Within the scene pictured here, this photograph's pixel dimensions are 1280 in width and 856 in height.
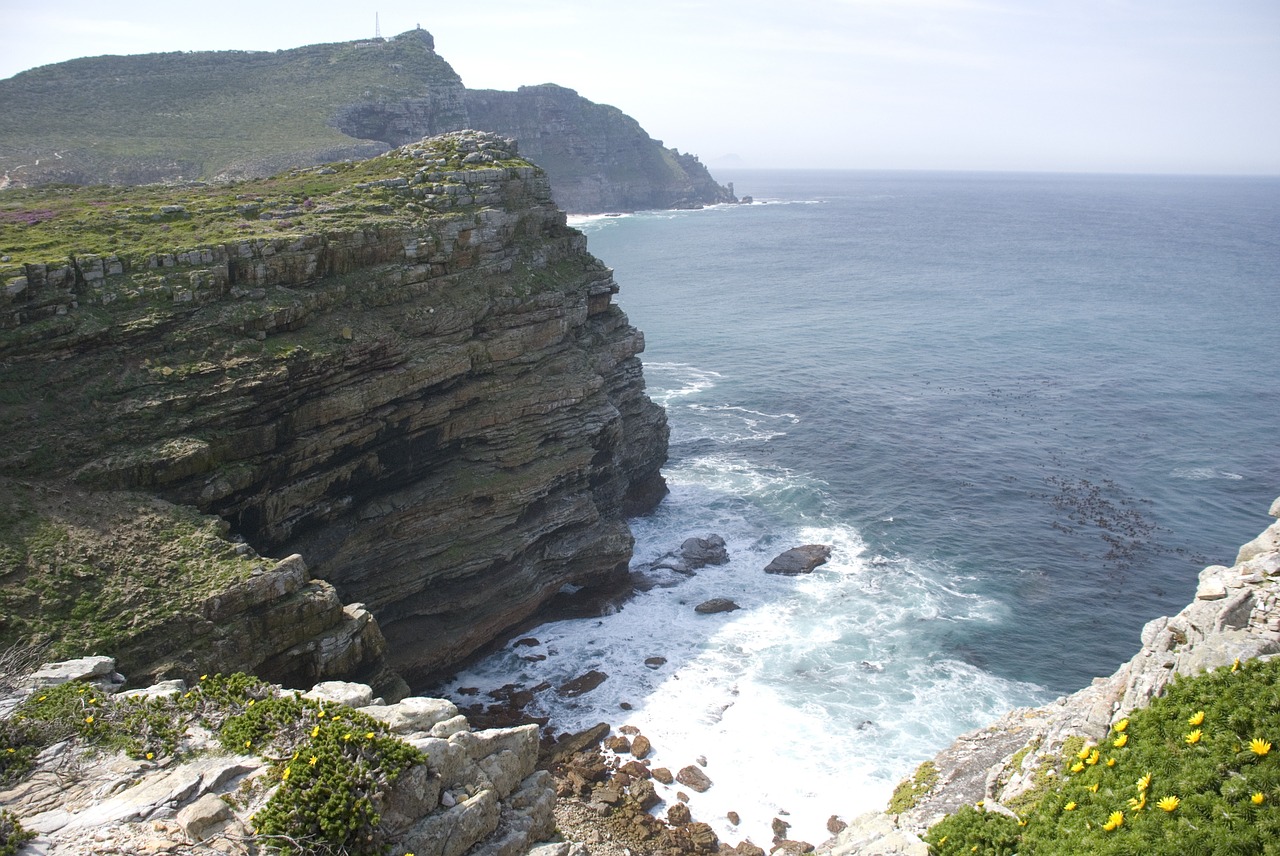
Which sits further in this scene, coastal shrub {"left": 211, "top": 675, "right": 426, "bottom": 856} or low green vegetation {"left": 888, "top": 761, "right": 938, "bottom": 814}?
low green vegetation {"left": 888, "top": 761, "right": 938, "bottom": 814}

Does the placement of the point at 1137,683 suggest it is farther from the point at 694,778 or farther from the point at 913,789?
the point at 694,778

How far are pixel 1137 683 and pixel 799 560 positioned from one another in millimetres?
32014

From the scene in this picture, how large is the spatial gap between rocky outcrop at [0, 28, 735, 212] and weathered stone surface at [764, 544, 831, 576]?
9318cm

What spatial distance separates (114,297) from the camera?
39.4m

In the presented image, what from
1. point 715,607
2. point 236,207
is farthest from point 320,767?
point 236,207

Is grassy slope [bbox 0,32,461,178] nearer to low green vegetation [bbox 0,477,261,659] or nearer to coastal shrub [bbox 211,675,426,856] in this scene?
low green vegetation [bbox 0,477,261,659]

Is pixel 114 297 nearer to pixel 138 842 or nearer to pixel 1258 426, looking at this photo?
pixel 138 842

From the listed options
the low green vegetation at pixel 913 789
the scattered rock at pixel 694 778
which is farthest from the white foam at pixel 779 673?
the low green vegetation at pixel 913 789

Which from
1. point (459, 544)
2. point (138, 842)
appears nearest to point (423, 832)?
point (138, 842)

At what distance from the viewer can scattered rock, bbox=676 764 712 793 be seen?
36.9m

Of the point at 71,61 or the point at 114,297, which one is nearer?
the point at 114,297

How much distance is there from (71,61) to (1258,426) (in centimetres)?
19054

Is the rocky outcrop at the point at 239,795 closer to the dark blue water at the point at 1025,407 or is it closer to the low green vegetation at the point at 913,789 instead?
the low green vegetation at the point at 913,789

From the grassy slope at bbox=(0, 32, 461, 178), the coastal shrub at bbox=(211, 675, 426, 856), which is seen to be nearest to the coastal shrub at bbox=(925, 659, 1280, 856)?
the coastal shrub at bbox=(211, 675, 426, 856)
